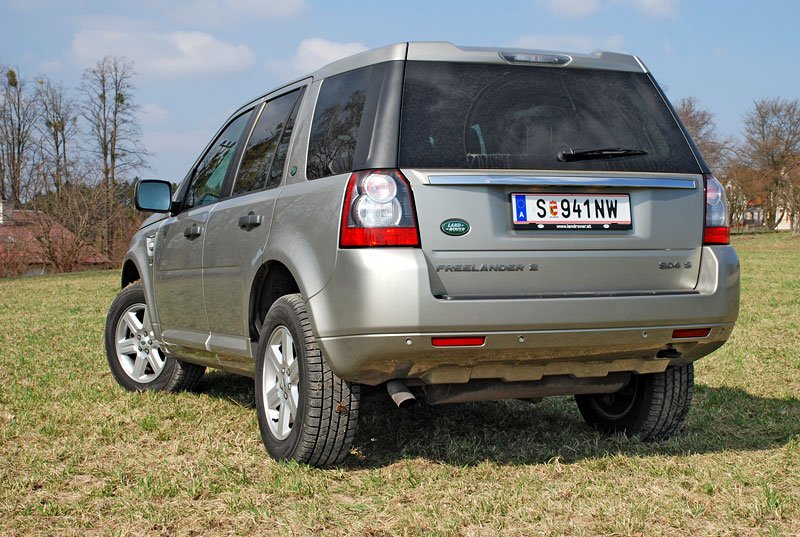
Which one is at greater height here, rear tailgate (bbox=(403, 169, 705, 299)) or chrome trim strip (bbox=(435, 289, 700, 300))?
rear tailgate (bbox=(403, 169, 705, 299))

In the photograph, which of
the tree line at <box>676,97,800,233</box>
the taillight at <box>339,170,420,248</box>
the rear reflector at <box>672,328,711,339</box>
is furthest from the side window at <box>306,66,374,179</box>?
the tree line at <box>676,97,800,233</box>

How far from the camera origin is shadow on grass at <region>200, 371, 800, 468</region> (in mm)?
4656

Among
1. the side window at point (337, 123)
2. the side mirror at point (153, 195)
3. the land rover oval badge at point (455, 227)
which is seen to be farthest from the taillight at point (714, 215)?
the side mirror at point (153, 195)

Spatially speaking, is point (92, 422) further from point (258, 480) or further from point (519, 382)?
point (519, 382)

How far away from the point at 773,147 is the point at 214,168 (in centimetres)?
6508

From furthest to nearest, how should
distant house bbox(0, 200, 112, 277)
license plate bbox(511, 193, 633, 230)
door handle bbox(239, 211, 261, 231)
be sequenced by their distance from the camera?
distant house bbox(0, 200, 112, 277) → door handle bbox(239, 211, 261, 231) → license plate bbox(511, 193, 633, 230)

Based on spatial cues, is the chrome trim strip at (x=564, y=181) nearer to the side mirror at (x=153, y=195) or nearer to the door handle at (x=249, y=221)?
the door handle at (x=249, y=221)

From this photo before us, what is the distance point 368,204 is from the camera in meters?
3.80

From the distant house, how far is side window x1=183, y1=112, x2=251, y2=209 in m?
31.9

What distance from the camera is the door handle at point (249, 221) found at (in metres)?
4.69

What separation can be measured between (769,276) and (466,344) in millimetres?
18542

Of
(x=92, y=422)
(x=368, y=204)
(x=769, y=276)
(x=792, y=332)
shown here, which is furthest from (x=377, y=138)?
(x=769, y=276)

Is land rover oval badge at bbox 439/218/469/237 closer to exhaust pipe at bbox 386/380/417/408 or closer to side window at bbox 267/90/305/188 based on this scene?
exhaust pipe at bbox 386/380/417/408

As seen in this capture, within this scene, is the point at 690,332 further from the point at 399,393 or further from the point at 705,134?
the point at 705,134
